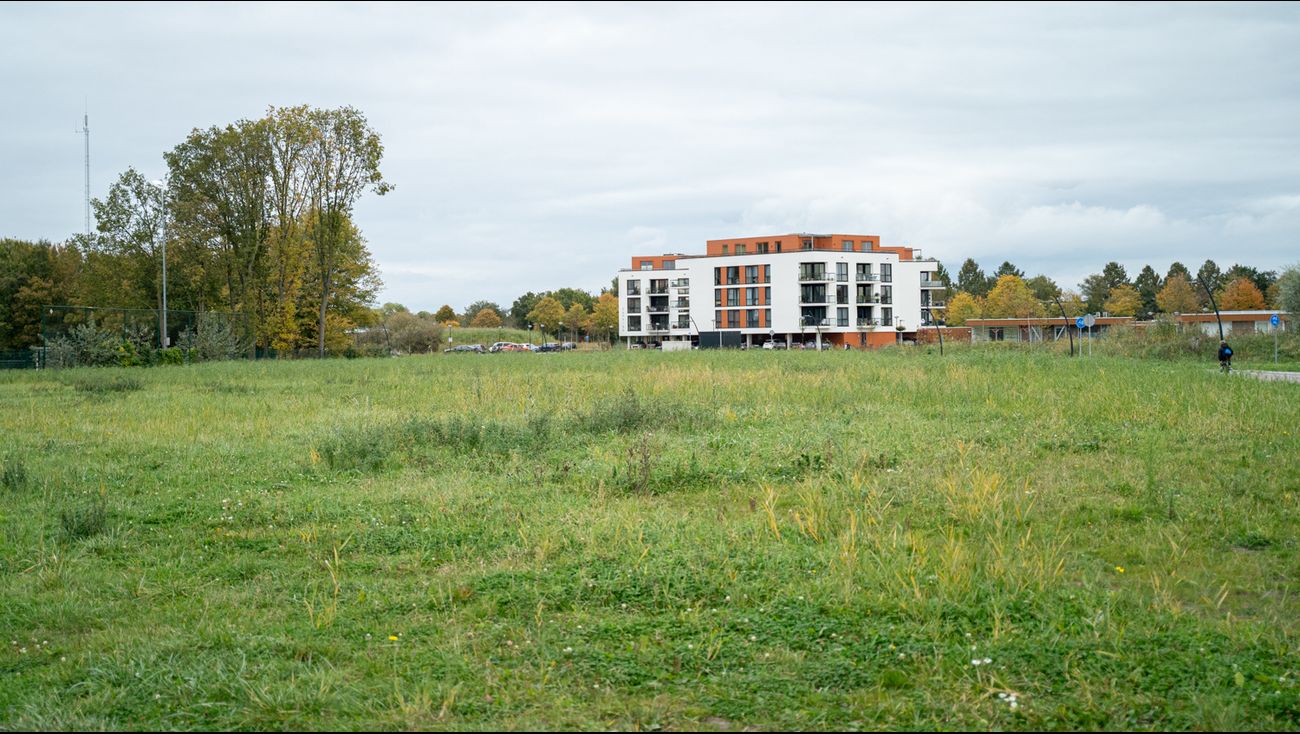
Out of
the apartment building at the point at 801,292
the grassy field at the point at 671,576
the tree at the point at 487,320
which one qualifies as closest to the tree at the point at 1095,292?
the apartment building at the point at 801,292

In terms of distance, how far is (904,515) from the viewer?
8.34 m

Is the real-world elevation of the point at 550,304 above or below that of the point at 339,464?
above

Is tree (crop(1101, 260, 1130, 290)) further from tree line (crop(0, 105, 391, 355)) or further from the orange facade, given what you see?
tree line (crop(0, 105, 391, 355))

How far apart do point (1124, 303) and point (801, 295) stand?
130 ft

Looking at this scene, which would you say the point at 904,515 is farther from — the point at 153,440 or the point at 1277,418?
the point at 153,440

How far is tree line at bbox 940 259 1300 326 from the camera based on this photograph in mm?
99750

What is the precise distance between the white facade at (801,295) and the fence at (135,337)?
6419 centimetres

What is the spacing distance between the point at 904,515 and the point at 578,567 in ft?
10.3

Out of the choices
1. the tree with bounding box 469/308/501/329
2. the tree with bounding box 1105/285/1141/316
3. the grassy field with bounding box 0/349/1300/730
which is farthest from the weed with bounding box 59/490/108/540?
the tree with bounding box 469/308/501/329

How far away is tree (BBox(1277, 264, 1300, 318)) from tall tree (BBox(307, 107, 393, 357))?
54.2m

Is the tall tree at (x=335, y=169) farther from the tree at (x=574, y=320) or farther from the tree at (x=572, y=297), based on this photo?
the tree at (x=572, y=297)

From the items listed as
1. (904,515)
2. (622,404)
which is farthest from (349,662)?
Answer: (622,404)

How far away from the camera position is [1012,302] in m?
105

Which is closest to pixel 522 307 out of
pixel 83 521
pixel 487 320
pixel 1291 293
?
pixel 487 320
